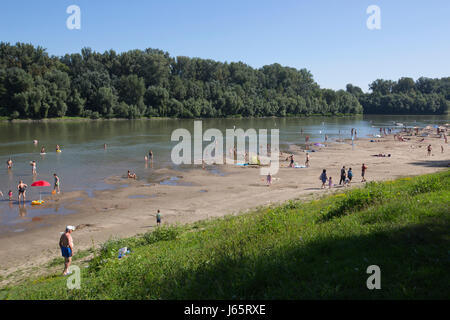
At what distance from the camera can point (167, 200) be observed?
25875 millimetres

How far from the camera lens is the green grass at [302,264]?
6.30 m

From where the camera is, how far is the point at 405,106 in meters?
199

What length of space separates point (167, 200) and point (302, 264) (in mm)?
19378

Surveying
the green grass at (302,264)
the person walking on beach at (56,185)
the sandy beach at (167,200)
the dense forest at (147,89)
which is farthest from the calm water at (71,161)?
the dense forest at (147,89)

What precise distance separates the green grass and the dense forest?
95211 millimetres

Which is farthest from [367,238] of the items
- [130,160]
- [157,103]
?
[157,103]

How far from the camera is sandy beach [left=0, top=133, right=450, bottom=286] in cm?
1708

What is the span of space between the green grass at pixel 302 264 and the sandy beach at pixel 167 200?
215 inches

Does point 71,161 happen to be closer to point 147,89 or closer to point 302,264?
point 302,264

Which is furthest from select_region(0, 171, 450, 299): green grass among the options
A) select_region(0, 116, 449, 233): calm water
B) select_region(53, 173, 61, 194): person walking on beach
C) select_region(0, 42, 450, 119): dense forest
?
select_region(0, 42, 450, 119): dense forest

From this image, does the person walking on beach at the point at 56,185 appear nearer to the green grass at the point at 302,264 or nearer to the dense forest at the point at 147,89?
the green grass at the point at 302,264

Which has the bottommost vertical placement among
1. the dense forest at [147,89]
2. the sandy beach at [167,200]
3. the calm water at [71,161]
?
the sandy beach at [167,200]

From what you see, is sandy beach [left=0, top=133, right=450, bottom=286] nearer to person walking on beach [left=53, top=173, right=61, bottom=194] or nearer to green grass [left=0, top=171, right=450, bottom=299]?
person walking on beach [left=53, top=173, right=61, bottom=194]
